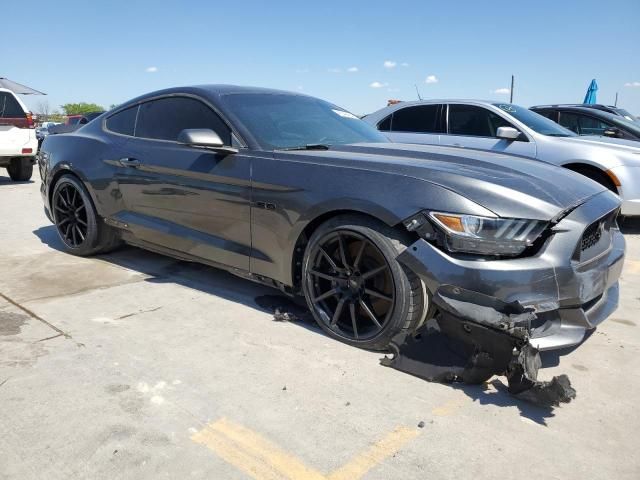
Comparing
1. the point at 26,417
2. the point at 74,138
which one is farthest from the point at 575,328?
the point at 74,138

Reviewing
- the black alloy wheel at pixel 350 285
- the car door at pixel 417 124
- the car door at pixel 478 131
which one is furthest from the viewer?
the car door at pixel 417 124

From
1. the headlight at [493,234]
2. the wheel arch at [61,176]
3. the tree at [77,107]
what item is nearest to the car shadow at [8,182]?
the wheel arch at [61,176]

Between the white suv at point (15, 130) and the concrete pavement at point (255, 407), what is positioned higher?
the white suv at point (15, 130)

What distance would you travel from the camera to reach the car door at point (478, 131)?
6.59 metres

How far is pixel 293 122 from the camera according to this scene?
3.77m

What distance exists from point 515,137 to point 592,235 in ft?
10.4

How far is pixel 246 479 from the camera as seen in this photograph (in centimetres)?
195

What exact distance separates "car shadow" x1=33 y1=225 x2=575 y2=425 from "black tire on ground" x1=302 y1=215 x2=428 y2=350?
17cm

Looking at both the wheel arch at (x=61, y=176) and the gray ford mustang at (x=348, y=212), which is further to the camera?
the wheel arch at (x=61, y=176)

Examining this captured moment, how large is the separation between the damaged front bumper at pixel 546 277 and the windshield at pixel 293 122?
132 centimetres

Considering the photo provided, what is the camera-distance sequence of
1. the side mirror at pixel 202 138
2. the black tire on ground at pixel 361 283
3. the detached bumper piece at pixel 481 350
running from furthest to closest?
the side mirror at pixel 202 138 < the black tire on ground at pixel 361 283 < the detached bumper piece at pixel 481 350

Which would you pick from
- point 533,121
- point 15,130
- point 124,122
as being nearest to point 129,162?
point 124,122

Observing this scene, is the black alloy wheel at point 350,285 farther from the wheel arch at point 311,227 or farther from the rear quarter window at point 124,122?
the rear quarter window at point 124,122

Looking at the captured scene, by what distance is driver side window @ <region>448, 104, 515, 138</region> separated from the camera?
685cm
